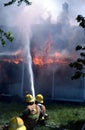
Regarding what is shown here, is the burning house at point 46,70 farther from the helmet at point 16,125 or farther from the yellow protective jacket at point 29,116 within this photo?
the helmet at point 16,125

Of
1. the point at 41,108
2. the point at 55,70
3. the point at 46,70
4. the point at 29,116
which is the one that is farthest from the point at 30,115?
the point at 46,70

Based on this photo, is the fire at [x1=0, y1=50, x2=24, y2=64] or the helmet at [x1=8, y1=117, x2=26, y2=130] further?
the fire at [x1=0, y1=50, x2=24, y2=64]

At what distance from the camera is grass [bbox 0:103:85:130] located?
14.1 metres

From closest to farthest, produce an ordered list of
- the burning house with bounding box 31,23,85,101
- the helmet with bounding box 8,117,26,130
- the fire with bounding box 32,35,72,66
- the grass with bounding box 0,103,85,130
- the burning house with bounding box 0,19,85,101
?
the helmet with bounding box 8,117,26,130
the grass with bounding box 0,103,85,130
the burning house with bounding box 31,23,85,101
the burning house with bounding box 0,19,85,101
the fire with bounding box 32,35,72,66

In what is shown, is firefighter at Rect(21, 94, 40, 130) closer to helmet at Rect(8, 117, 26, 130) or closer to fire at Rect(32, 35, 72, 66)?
helmet at Rect(8, 117, 26, 130)

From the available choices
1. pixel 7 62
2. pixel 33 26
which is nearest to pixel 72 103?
pixel 7 62

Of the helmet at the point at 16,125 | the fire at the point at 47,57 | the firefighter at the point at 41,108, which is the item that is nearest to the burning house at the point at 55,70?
the fire at the point at 47,57

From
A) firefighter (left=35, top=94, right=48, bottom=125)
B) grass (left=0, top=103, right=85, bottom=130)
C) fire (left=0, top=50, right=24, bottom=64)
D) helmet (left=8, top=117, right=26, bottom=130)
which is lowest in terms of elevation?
grass (left=0, top=103, right=85, bottom=130)

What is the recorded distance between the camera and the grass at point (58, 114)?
1408 centimetres

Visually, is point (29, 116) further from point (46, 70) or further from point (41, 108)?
point (46, 70)

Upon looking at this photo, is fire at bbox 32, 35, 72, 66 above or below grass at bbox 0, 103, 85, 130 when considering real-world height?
above

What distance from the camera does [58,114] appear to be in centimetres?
1586

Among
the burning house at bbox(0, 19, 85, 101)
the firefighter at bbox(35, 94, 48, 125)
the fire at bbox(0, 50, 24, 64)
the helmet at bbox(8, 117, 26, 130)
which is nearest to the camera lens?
the helmet at bbox(8, 117, 26, 130)

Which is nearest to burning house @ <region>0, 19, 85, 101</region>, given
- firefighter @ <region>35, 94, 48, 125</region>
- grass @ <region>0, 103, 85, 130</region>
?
grass @ <region>0, 103, 85, 130</region>
